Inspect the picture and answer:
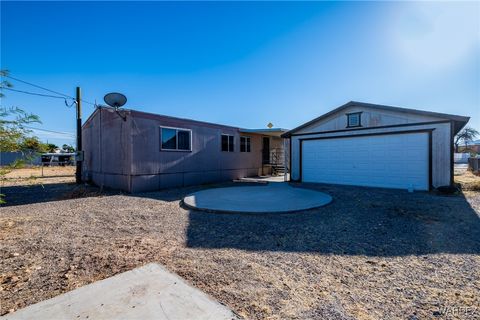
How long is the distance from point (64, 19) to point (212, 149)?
26.0 ft

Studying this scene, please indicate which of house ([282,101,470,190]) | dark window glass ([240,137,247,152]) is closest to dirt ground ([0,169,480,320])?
house ([282,101,470,190])

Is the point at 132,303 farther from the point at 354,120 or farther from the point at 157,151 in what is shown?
the point at 354,120

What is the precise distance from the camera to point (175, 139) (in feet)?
35.5

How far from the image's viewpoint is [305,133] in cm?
1208

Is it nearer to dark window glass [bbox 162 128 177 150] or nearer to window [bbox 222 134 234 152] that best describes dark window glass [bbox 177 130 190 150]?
dark window glass [bbox 162 128 177 150]

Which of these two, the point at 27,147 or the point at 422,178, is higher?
the point at 27,147

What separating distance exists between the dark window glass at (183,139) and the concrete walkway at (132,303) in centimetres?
878

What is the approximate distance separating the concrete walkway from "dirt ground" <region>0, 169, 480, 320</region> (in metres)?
0.18

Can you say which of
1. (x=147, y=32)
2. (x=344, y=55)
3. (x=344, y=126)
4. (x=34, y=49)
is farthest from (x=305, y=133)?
(x=34, y=49)

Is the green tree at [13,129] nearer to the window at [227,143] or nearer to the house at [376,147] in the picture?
the window at [227,143]

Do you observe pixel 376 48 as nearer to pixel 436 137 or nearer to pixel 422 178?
pixel 436 137

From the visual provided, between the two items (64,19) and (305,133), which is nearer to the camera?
(64,19)

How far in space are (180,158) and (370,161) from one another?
8.56 metres

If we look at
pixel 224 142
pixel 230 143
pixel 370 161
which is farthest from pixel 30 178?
pixel 370 161
